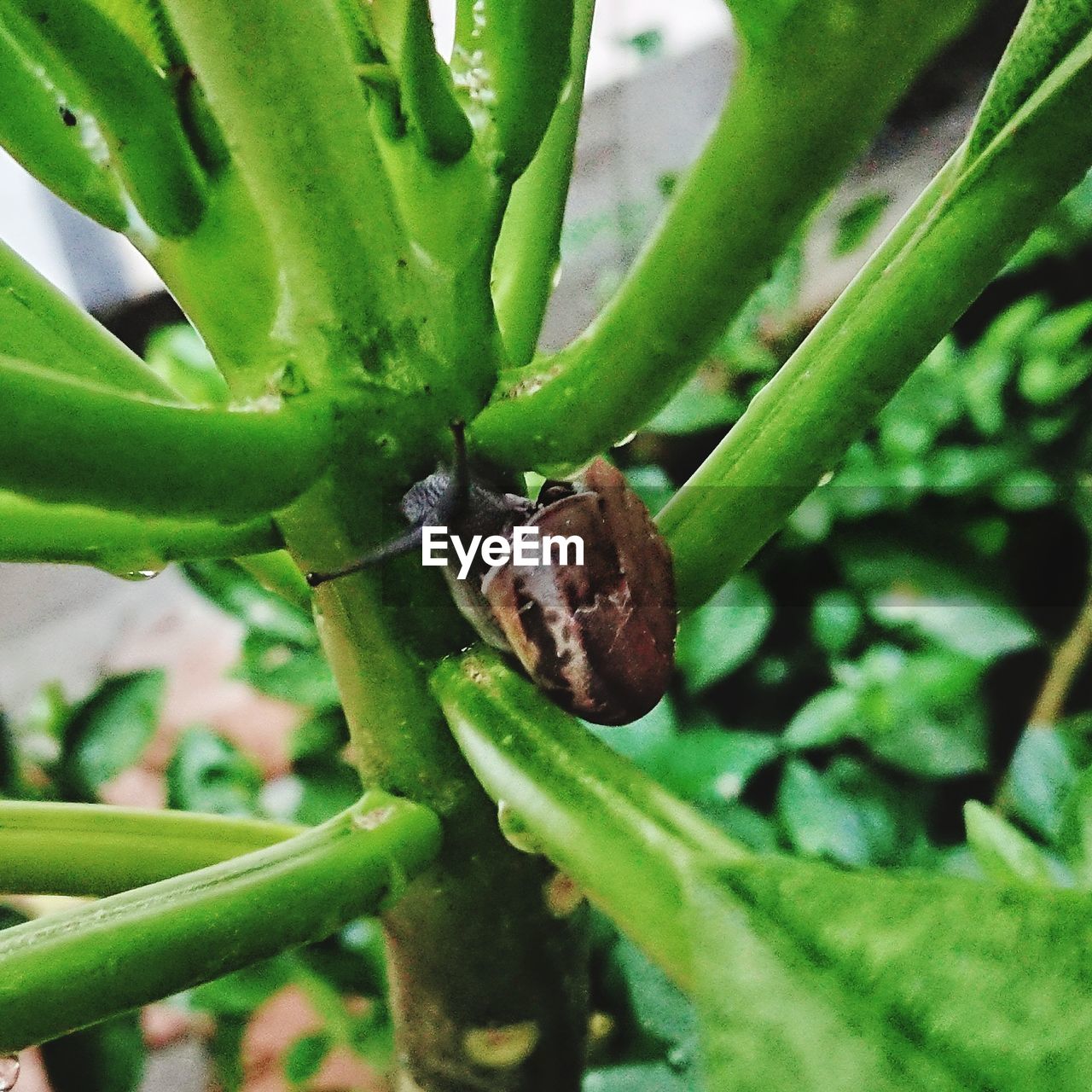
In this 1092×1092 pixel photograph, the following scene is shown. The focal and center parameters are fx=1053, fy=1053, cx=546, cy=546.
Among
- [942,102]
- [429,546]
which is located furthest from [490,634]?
[942,102]

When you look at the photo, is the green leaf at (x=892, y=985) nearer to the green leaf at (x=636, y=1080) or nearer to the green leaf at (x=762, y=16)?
the green leaf at (x=762, y=16)

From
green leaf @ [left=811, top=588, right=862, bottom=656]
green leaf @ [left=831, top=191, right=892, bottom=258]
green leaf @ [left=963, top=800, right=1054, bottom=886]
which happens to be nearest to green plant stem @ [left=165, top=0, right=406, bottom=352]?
green leaf @ [left=963, top=800, right=1054, bottom=886]

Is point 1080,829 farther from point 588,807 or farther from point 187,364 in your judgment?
point 187,364

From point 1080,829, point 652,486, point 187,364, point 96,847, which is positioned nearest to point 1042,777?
point 1080,829

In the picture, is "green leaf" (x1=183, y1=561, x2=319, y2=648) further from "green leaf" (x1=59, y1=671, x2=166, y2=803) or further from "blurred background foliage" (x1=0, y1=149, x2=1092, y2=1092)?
"green leaf" (x1=59, y1=671, x2=166, y2=803)

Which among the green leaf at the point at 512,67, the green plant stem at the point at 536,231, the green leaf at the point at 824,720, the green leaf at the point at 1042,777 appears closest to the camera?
the green leaf at the point at 512,67

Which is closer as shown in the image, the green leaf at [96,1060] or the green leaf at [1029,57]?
the green leaf at [1029,57]

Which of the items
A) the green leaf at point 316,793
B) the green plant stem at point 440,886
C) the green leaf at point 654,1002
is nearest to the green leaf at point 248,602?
the green leaf at point 316,793

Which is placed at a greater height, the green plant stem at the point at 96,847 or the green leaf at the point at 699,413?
the green plant stem at the point at 96,847
